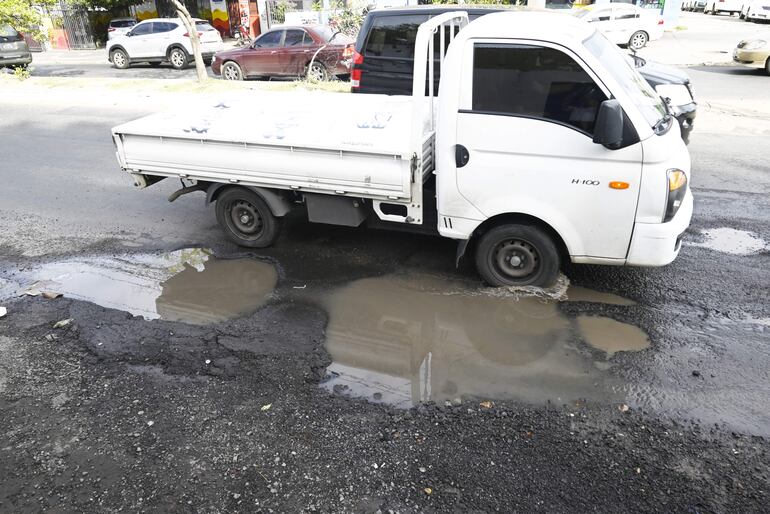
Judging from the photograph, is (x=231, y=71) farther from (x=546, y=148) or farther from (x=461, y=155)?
(x=546, y=148)

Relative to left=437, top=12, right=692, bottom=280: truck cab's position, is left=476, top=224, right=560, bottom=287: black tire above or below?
below

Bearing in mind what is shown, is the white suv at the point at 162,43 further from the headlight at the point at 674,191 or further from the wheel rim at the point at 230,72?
the headlight at the point at 674,191

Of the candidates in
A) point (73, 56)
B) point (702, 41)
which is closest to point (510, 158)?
point (702, 41)

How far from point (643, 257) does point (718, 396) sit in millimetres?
1231

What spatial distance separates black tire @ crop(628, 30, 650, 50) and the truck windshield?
19453 mm

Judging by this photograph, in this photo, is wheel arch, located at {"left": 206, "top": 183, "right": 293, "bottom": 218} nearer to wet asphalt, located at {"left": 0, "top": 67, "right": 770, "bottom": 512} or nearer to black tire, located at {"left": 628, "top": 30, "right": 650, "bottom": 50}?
wet asphalt, located at {"left": 0, "top": 67, "right": 770, "bottom": 512}

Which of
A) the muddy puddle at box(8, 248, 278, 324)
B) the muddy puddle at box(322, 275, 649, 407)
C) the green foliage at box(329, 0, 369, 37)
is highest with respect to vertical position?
the green foliage at box(329, 0, 369, 37)

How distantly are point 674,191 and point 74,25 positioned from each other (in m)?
38.9

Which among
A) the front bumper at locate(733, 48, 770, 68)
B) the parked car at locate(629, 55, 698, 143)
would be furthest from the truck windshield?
the front bumper at locate(733, 48, 770, 68)

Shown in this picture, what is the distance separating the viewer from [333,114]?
6410mm

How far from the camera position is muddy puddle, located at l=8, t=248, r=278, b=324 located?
5.34 m

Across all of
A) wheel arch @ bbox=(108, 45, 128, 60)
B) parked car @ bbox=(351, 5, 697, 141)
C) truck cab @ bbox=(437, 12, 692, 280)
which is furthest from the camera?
→ wheel arch @ bbox=(108, 45, 128, 60)

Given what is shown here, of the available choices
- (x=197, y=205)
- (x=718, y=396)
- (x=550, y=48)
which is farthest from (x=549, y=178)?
(x=197, y=205)

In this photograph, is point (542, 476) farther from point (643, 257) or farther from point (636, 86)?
point (636, 86)
